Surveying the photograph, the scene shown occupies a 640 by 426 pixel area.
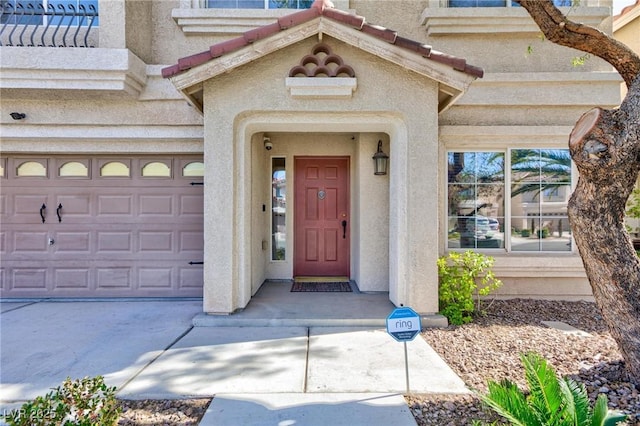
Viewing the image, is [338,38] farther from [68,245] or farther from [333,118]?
[68,245]

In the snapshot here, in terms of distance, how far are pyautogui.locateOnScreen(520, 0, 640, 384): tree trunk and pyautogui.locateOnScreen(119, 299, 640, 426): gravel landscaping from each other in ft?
1.53

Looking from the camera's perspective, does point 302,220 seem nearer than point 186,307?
No

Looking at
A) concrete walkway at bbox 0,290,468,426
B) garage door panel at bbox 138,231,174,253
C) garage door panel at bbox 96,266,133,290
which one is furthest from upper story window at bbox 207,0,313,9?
concrete walkway at bbox 0,290,468,426

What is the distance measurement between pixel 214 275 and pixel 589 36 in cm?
560

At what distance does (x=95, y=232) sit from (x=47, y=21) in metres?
4.06

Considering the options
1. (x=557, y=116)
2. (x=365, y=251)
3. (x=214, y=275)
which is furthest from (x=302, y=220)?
(x=557, y=116)

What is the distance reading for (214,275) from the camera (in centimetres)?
518

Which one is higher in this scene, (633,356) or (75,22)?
(75,22)

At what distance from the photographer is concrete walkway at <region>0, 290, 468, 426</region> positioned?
3.08 meters

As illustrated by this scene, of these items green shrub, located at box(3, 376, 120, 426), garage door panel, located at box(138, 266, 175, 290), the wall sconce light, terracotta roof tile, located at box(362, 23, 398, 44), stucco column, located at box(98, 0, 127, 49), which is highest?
stucco column, located at box(98, 0, 127, 49)

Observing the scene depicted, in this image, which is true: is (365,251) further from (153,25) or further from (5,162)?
(5,162)

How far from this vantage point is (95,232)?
22.0 feet

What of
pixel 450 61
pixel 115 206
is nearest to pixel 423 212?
pixel 450 61

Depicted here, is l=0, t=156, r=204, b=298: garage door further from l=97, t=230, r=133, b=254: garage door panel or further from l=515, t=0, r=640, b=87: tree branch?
l=515, t=0, r=640, b=87: tree branch
